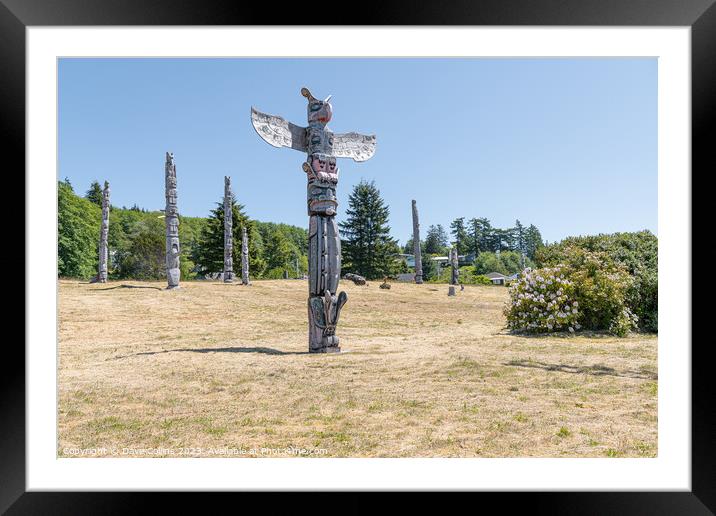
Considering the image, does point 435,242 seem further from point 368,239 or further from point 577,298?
point 577,298

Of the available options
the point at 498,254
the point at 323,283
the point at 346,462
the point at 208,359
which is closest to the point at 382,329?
the point at 323,283

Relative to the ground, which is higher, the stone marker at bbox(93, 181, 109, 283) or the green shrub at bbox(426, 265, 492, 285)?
the stone marker at bbox(93, 181, 109, 283)

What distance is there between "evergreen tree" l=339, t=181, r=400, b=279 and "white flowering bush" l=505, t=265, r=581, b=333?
18431mm

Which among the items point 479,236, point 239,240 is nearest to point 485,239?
point 479,236

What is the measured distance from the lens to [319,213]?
8031 mm

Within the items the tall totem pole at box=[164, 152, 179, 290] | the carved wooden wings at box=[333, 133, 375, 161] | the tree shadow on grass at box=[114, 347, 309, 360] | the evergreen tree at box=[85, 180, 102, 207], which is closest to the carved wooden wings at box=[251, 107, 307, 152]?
the carved wooden wings at box=[333, 133, 375, 161]

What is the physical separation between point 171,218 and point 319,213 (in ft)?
34.1

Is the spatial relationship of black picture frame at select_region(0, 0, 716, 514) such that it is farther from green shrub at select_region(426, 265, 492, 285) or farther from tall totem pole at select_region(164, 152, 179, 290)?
green shrub at select_region(426, 265, 492, 285)

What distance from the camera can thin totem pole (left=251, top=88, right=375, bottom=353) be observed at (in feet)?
26.0

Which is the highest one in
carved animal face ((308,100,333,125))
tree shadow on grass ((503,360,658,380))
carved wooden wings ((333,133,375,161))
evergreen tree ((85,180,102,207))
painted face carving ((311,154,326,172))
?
evergreen tree ((85,180,102,207))

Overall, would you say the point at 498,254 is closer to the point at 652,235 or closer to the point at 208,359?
the point at 652,235

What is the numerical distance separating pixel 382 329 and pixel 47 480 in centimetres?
906
